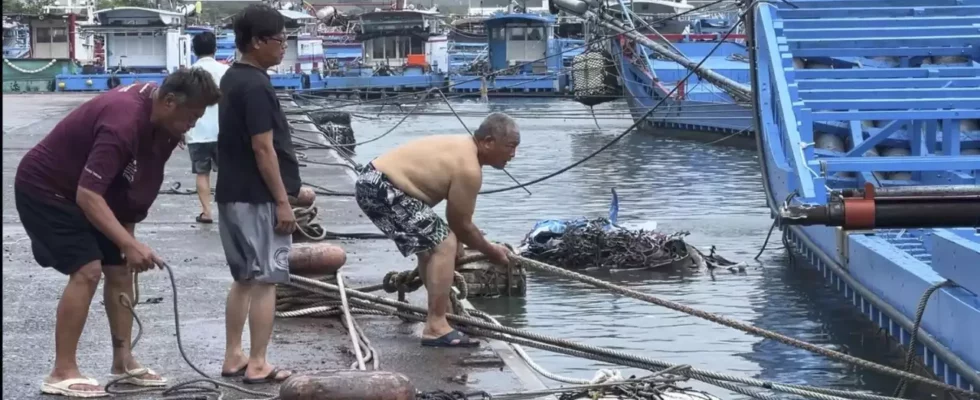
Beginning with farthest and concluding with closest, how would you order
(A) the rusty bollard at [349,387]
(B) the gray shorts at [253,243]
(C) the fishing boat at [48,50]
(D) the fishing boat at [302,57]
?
(D) the fishing boat at [302,57], (C) the fishing boat at [48,50], (B) the gray shorts at [253,243], (A) the rusty bollard at [349,387]

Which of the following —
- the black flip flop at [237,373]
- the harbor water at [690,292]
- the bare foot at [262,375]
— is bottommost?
the harbor water at [690,292]

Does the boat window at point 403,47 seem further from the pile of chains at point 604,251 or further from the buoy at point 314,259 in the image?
the buoy at point 314,259

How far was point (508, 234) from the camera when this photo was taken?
634 inches

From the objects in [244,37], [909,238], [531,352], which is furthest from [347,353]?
[909,238]

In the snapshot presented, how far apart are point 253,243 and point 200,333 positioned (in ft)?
5.59

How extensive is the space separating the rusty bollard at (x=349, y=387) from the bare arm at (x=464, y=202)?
6.26 feet

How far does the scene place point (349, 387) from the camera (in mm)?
5121

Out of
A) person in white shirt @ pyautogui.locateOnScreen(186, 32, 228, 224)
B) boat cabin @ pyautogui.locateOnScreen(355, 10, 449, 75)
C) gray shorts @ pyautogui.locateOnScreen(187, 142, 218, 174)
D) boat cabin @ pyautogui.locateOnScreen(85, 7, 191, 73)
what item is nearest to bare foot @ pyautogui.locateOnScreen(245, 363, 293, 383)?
person in white shirt @ pyautogui.locateOnScreen(186, 32, 228, 224)

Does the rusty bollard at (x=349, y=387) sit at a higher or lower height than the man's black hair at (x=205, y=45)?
lower

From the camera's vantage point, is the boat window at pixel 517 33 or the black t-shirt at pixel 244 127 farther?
the boat window at pixel 517 33

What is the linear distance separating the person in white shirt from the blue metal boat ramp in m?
4.43

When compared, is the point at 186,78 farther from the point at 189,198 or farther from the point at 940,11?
the point at 940,11

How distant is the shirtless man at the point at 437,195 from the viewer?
706cm

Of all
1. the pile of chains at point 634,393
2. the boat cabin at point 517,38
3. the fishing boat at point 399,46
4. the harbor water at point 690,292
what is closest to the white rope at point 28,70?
the fishing boat at point 399,46
